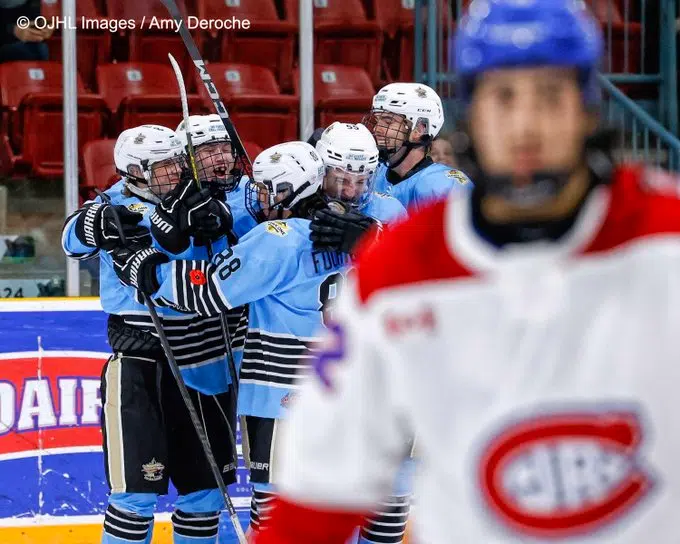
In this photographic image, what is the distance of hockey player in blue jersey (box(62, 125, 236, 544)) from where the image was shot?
3.50 metres

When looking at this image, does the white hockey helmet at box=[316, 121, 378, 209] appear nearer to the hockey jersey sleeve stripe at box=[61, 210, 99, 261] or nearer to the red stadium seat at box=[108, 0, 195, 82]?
the hockey jersey sleeve stripe at box=[61, 210, 99, 261]

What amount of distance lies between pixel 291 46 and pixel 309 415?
4879mm

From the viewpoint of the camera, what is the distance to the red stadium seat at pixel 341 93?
5016 millimetres

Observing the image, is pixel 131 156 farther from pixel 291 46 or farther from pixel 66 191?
pixel 291 46

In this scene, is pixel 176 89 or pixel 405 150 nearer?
pixel 405 150

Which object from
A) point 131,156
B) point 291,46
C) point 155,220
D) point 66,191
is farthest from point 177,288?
point 291,46

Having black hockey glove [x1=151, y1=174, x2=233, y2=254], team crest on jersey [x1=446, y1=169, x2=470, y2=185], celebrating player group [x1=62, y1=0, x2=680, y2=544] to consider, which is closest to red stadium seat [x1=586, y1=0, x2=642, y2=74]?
team crest on jersey [x1=446, y1=169, x2=470, y2=185]

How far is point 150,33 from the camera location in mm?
5543

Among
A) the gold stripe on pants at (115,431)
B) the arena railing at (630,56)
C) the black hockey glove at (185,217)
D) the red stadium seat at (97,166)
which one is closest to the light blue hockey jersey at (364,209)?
the black hockey glove at (185,217)

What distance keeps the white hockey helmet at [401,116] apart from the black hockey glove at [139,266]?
898 mm

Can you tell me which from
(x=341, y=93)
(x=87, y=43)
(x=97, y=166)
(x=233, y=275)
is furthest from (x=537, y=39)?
(x=87, y=43)

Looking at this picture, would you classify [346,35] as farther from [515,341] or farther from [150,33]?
[515,341]

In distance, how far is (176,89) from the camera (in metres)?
5.46

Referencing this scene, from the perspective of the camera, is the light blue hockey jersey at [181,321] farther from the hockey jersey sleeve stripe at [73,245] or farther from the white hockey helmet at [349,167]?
the white hockey helmet at [349,167]
